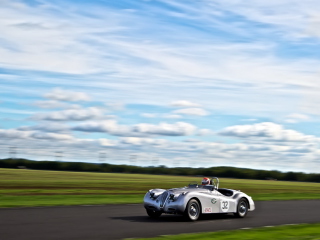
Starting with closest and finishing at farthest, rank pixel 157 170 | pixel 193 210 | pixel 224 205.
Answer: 1. pixel 193 210
2. pixel 224 205
3. pixel 157 170

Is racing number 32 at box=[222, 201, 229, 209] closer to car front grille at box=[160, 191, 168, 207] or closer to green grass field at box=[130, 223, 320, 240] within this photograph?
car front grille at box=[160, 191, 168, 207]

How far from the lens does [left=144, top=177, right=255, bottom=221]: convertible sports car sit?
1653 cm

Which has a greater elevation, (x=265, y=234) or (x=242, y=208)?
(x=242, y=208)

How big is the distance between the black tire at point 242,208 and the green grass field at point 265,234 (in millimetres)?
3278

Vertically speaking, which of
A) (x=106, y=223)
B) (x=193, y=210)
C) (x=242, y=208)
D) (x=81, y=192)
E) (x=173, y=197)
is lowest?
(x=106, y=223)

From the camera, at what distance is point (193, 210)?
16.8 metres

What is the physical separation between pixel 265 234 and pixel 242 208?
511cm

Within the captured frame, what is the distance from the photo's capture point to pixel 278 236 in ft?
43.6

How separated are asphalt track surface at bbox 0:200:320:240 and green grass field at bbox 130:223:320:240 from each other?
2.71ft

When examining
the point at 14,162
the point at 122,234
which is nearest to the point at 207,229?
the point at 122,234

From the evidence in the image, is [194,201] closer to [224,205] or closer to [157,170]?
[224,205]

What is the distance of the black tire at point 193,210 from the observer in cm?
1656

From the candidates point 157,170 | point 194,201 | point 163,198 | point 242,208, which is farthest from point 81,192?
point 157,170

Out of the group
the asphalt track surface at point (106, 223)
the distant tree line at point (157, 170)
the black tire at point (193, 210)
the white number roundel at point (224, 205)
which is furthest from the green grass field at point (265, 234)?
Result: the distant tree line at point (157, 170)
